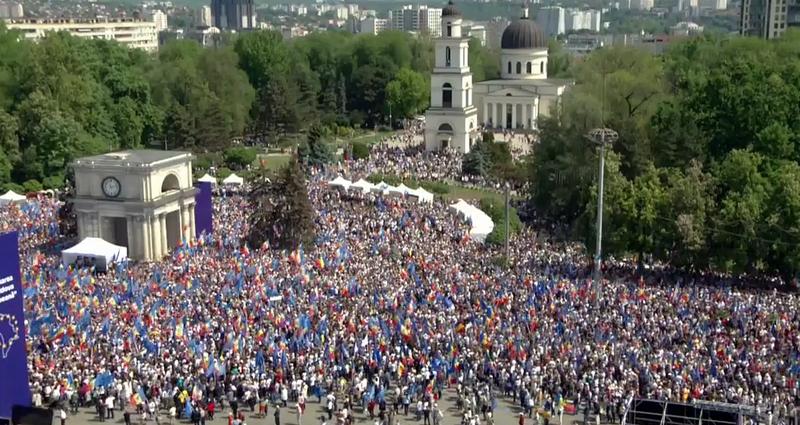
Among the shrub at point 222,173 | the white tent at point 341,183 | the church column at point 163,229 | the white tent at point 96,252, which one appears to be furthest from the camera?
the shrub at point 222,173

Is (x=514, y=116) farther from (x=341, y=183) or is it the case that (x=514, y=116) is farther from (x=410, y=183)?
(x=341, y=183)

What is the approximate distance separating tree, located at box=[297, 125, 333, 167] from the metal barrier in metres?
36.9

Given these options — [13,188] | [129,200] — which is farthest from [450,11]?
[129,200]

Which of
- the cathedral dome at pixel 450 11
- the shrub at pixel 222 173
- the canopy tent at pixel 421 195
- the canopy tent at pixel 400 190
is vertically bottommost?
the shrub at pixel 222 173

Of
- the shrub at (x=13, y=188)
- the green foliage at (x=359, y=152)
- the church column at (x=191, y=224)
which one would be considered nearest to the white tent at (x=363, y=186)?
the church column at (x=191, y=224)

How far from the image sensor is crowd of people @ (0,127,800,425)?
21375mm

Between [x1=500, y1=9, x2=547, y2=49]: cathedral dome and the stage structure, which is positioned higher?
[x1=500, y1=9, x2=547, y2=49]: cathedral dome

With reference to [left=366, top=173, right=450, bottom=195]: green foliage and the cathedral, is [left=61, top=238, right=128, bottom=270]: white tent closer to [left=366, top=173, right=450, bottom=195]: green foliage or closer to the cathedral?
[left=366, top=173, right=450, bottom=195]: green foliage

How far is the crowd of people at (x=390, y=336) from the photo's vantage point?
2138 centimetres

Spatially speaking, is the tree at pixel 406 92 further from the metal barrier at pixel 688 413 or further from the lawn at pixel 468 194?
the metal barrier at pixel 688 413

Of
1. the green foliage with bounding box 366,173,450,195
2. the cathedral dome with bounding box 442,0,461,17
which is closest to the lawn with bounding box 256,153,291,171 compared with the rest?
the green foliage with bounding box 366,173,450,195

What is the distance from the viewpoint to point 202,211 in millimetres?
37000

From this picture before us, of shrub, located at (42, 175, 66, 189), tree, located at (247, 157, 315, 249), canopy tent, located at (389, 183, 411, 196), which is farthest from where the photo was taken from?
shrub, located at (42, 175, 66, 189)

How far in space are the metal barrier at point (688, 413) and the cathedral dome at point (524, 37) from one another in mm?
57767
